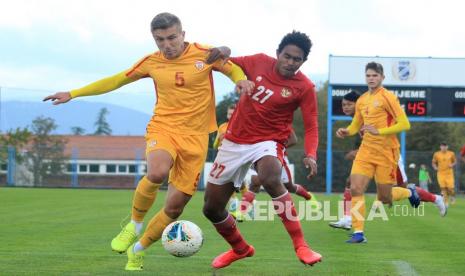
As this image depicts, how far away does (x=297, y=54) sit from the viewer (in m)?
7.59

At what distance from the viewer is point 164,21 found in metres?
7.88

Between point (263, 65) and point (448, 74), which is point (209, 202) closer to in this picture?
point (263, 65)

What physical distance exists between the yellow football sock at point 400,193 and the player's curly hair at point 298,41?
573 centimetres

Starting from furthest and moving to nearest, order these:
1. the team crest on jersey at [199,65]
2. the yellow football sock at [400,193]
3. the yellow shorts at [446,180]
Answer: the yellow shorts at [446,180], the yellow football sock at [400,193], the team crest on jersey at [199,65]

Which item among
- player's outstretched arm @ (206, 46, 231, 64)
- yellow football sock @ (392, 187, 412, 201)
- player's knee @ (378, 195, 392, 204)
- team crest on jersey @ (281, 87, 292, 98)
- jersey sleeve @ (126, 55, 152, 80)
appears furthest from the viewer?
yellow football sock @ (392, 187, 412, 201)

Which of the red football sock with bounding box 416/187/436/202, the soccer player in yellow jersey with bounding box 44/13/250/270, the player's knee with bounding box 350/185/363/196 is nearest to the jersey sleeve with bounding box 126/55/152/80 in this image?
the soccer player in yellow jersey with bounding box 44/13/250/270

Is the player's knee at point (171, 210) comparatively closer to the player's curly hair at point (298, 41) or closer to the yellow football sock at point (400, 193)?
the player's curly hair at point (298, 41)

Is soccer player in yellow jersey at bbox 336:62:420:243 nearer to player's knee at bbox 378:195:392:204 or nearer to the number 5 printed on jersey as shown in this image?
player's knee at bbox 378:195:392:204

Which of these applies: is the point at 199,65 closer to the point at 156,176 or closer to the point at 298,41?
the point at 298,41

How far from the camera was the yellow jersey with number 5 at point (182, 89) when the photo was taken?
802 cm

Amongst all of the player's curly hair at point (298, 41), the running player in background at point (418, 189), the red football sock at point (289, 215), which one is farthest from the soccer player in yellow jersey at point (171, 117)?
the running player in background at point (418, 189)

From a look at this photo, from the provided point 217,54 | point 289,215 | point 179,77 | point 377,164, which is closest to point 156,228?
point 289,215

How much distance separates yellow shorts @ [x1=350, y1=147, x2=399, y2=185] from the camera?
1185cm

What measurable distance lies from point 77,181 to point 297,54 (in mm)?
40615
